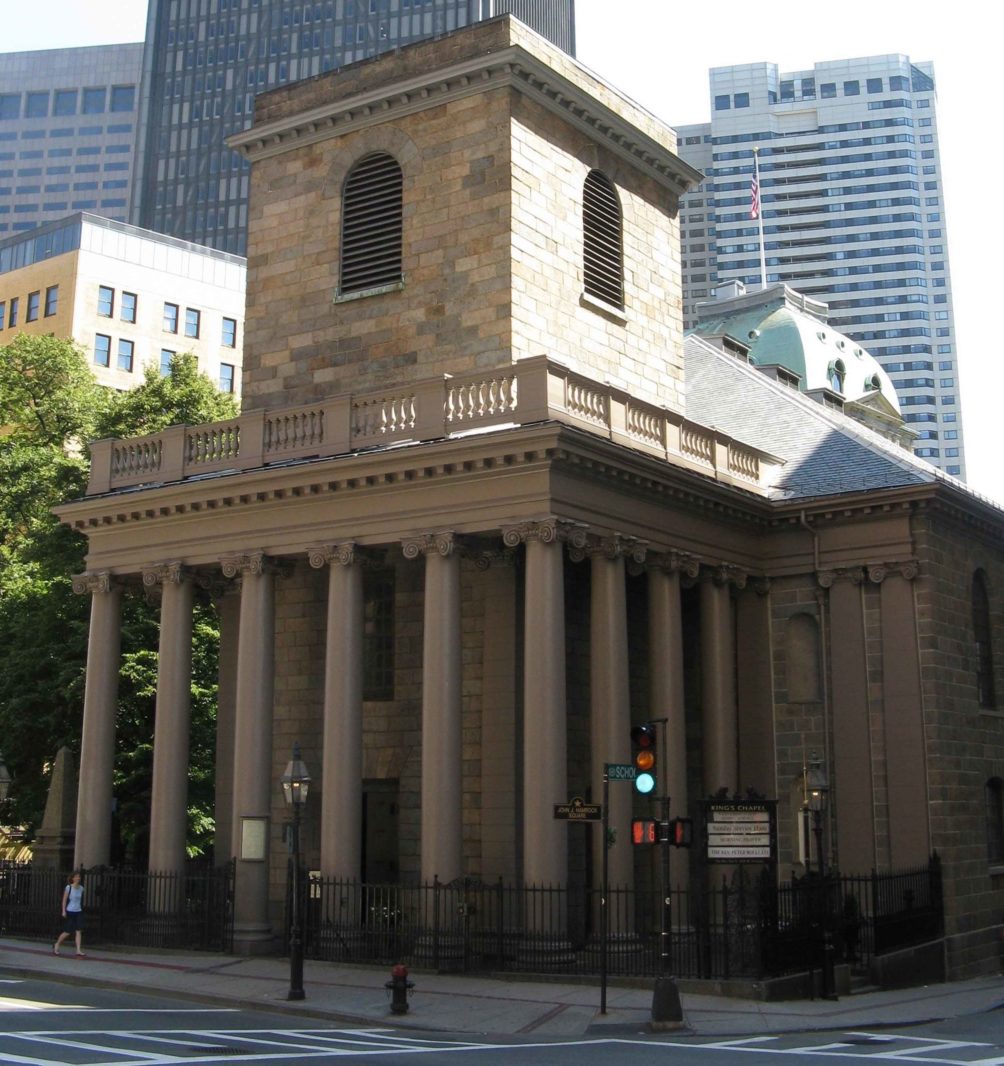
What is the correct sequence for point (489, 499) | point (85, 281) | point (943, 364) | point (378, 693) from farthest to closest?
point (943, 364)
point (85, 281)
point (378, 693)
point (489, 499)

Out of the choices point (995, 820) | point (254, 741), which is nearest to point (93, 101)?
point (254, 741)

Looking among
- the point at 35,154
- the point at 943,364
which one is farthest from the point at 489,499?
the point at 35,154

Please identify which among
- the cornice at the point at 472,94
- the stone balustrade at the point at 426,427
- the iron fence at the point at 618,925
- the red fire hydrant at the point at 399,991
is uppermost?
the cornice at the point at 472,94

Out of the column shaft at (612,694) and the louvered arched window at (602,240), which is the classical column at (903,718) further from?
the louvered arched window at (602,240)

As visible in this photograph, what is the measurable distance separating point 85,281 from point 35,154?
345 ft

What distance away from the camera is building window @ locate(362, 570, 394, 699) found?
28969 millimetres

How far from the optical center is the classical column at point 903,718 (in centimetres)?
2791

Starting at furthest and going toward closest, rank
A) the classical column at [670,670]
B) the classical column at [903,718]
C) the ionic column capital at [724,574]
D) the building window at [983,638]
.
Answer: the building window at [983,638], the ionic column capital at [724,574], the classical column at [903,718], the classical column at [670,670]

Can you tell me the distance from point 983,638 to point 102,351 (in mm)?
63274

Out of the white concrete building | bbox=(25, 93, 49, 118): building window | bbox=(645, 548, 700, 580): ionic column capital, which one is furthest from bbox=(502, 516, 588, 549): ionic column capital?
Answer: bbox=(25, 93, 49, 118): building window

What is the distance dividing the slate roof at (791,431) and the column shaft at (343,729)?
10.2 m

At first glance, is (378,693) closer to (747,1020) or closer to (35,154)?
(747,1020)

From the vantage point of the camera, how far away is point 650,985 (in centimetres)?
2153

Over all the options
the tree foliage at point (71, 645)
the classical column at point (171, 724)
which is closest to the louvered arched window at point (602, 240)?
the classical column at point (171, 724)
